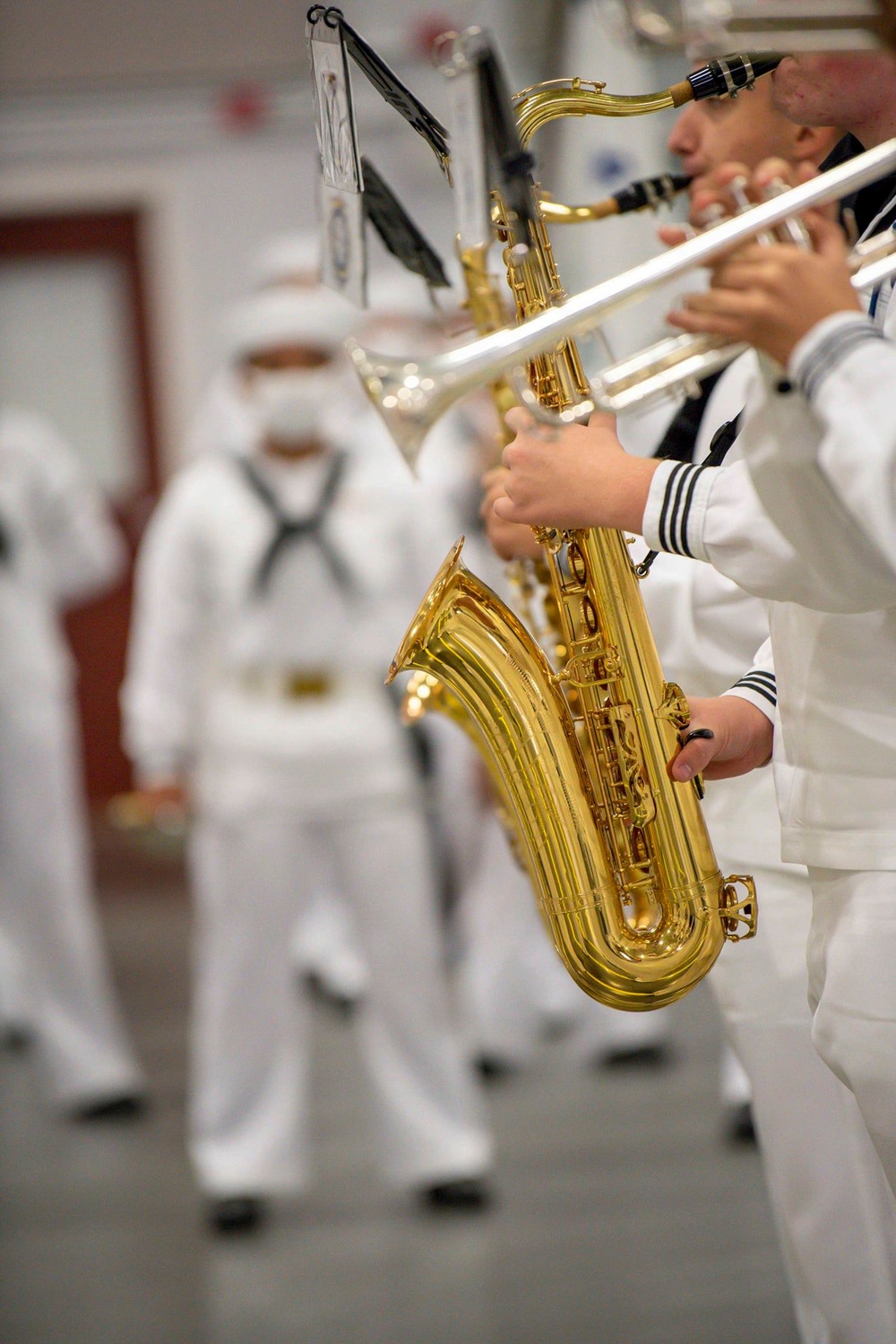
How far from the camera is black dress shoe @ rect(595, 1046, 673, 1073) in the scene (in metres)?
4.28

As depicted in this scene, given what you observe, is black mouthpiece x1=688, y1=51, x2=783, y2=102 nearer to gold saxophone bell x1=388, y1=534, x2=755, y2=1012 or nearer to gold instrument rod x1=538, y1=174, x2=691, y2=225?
gold instrument rod x1=538, y1=174, x2=691, y2=225

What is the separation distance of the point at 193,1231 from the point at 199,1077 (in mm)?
333

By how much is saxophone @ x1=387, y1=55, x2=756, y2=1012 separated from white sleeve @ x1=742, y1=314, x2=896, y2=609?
401 millimetres

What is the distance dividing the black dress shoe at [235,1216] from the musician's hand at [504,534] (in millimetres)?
2023

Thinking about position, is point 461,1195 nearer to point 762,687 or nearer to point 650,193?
point 762,687

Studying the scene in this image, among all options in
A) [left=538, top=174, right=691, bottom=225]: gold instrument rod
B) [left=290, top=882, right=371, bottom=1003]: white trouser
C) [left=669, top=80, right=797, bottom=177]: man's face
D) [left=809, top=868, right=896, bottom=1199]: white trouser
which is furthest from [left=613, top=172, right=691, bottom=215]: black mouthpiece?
[left=290, top=882, right=371, bottom=1003]: white trouser

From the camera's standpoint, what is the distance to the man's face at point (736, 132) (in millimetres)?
1663

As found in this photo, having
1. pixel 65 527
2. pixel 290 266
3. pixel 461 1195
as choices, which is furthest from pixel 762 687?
pixel 65 527

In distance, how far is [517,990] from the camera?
14.7 feet

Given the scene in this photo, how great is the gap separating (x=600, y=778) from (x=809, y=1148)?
0.53 m

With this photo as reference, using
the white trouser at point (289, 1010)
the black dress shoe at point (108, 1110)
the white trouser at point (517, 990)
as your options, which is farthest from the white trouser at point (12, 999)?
the white trouser at point (289, 1010)

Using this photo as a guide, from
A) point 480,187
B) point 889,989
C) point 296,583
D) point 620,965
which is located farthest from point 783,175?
point 296,583

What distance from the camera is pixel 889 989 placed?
4.35 ft

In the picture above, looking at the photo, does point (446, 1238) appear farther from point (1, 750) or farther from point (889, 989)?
point (889, 989)
